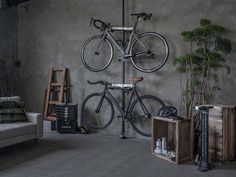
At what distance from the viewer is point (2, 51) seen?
6.98 m

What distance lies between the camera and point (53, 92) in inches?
272

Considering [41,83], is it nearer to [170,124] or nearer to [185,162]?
[170,124]

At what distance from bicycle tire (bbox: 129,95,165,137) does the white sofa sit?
1.77m

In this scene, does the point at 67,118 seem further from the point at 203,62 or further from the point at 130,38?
the point at 203,62

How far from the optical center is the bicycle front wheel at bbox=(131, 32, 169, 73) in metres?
5.61

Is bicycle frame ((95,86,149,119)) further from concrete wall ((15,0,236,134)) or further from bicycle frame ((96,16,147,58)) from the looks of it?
bicycle frame ((96,16,147,58))

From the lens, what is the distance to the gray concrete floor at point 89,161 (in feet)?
12.5

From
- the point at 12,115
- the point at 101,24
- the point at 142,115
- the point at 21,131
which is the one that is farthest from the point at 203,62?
the point at 12,115

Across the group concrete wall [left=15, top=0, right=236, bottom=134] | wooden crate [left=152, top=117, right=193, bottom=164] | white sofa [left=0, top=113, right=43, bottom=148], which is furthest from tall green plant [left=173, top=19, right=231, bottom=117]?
white sofa [left=0, top=113, right=43, bottom=148]

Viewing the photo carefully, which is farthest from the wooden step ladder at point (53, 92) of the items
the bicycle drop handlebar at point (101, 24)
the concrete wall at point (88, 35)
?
the bicycle drop handlebar at point (101, 24)

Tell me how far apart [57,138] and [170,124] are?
7.19 ft

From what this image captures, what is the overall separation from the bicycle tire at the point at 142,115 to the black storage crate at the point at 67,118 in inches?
46.9

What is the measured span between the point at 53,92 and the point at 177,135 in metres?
3.55

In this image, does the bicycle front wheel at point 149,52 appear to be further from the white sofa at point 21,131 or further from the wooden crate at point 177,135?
the white sofa at point 21,131
